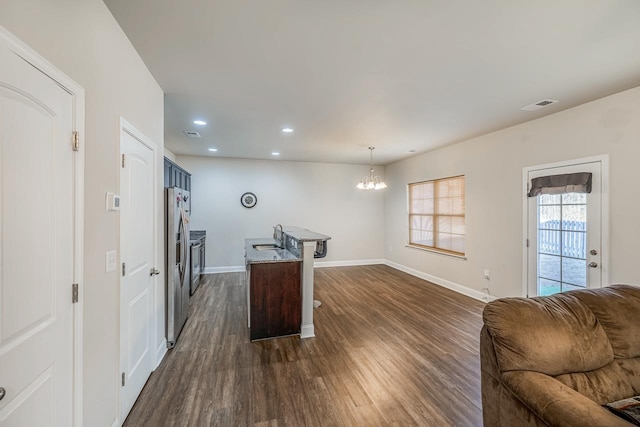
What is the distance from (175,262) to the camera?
2895 millimetres

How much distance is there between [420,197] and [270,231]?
3.59 m

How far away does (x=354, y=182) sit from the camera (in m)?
7.10

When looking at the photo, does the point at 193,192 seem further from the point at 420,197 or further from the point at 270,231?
the point at 420,197

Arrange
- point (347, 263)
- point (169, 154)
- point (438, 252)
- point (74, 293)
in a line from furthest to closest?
1. point (347, 263)
2. point (169, 154)
3. point (438, 252)
4. point (74, 293)

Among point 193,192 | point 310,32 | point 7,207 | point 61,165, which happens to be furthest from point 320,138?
point 7,207

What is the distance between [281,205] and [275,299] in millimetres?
3709

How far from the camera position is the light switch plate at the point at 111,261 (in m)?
1.59

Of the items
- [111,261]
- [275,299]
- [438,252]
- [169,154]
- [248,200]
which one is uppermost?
[169,154]

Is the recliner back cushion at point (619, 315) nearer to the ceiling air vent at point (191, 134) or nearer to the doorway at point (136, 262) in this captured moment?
the doorway at point (136, 262)

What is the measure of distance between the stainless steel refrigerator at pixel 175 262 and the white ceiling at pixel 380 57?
A: 3.84ft

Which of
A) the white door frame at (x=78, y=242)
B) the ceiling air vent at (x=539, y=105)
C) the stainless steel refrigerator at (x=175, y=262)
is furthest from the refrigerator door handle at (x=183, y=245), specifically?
the ceiling air vent at (x=539, y=105)

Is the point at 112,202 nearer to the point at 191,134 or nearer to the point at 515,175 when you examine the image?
the point at 191,134

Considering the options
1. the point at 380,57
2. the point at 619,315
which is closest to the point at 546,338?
the point at 619,315

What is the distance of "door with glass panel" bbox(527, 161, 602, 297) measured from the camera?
9.70 ft
